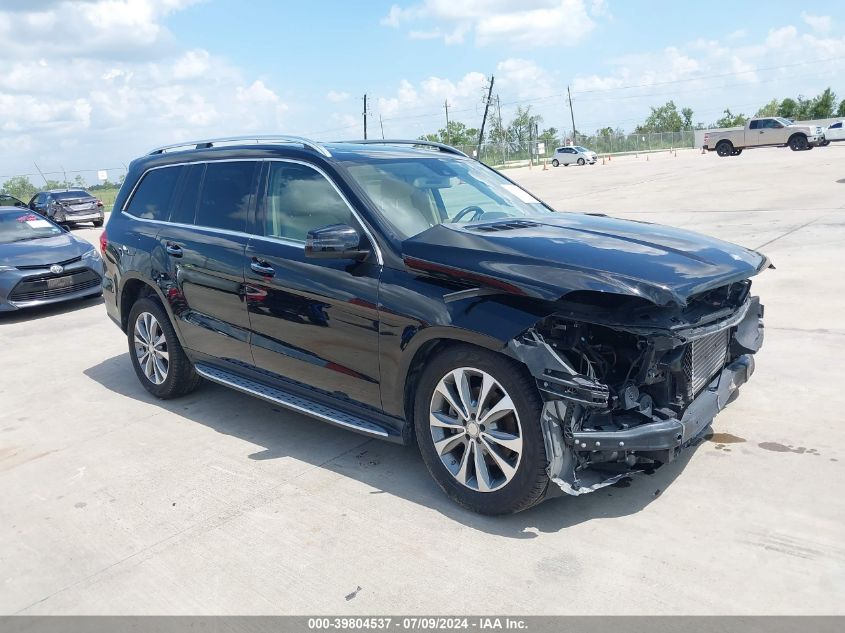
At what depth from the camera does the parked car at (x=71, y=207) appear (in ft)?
81.2


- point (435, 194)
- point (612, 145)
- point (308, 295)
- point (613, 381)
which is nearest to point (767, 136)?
point (612, 145)

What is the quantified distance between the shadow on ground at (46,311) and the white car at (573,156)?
44.8 m

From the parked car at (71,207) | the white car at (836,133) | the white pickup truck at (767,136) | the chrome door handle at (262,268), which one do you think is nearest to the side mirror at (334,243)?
the chrome door handle at (262,268)

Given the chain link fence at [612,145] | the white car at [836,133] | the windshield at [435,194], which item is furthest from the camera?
the chain link fence at [612,145]

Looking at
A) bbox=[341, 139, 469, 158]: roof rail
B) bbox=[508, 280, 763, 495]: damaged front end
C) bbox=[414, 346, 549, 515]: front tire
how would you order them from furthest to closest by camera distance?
bbox=[341, 139, 469, 158]: roof rail
bbox=[414, 346, 549, 515]: front tire
bbox=[508, 280, 763, 495]: damaged front end

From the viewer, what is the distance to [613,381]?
3494 mm

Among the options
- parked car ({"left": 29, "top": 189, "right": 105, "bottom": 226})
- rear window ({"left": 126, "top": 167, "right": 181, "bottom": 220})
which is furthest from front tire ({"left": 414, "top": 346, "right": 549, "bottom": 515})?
parked car ({"left": 29, "top": 189, "right": 105, "bottom": 226})

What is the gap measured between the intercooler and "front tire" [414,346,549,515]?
83 centimetres

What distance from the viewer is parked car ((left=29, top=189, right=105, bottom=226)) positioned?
24750 mm

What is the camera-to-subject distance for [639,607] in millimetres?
2938

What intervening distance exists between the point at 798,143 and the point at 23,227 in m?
39.7

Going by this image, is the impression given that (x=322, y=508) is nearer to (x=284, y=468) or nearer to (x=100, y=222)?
(x=284, y=468)

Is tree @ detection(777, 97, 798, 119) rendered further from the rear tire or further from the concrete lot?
the concrete lot

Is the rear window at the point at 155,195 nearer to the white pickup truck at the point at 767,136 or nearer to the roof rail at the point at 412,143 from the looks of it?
the roof rail at the point at 412,143
